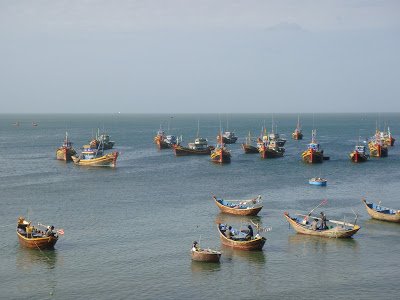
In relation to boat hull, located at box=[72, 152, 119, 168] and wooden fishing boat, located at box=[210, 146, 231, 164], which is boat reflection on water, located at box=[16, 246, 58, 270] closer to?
boat hull, located at box=[72, 152, 119, 168]

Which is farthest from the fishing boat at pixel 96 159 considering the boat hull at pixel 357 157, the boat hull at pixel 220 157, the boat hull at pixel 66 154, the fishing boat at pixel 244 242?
the fishing boat at pixel 244 242

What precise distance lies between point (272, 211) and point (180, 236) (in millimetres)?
14775

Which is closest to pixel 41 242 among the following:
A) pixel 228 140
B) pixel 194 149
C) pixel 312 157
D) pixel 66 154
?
pixel 66 154

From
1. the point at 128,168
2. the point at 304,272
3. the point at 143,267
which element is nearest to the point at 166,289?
the point at 143,267

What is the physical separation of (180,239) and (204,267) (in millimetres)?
8120

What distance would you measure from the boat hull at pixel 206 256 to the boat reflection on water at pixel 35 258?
1063cm

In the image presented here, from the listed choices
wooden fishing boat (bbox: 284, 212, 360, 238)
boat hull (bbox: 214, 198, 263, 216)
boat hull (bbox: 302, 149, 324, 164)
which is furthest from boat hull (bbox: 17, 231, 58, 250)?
boat hull (bbox: 302, 149, 324, 164)

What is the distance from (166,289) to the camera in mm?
39469

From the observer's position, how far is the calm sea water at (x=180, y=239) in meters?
39.9

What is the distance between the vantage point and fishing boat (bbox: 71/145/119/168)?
4139 inches

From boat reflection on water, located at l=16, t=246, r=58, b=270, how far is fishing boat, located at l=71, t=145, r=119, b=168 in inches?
2244

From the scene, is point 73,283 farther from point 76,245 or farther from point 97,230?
point 97,230

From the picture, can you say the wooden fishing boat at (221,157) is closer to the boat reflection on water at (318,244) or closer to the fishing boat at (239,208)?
the fishing boat at (239,208)

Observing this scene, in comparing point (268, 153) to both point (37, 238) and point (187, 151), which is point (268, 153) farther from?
point (37, 238)
